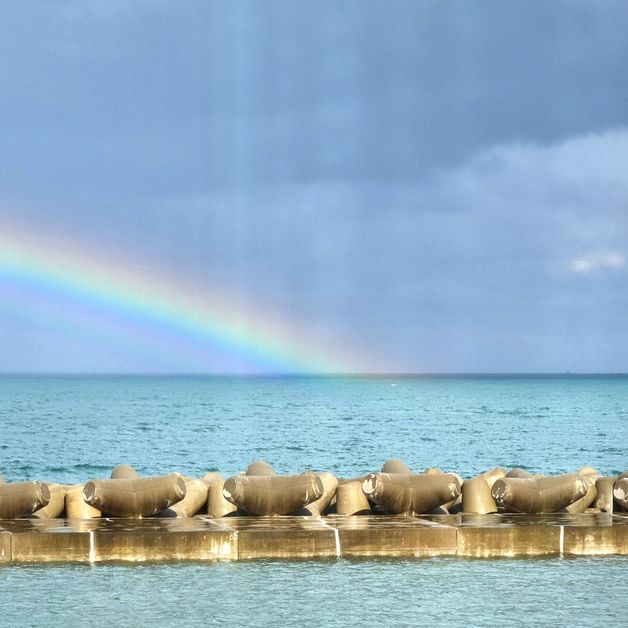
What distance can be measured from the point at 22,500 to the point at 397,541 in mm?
4672

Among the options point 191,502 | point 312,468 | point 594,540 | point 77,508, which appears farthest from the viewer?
point 312,468

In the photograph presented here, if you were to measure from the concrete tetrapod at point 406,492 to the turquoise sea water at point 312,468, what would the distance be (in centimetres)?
193

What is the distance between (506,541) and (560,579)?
1.42 metres

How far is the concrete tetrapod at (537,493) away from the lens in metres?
15.8

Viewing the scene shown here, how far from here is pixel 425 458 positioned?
214ft

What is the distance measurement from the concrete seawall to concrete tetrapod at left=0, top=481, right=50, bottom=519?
220 mm

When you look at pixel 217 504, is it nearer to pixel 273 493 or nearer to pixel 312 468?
pixel 273 493

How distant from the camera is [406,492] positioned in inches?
621

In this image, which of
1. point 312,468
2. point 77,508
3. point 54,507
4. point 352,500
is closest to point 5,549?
point 77,508

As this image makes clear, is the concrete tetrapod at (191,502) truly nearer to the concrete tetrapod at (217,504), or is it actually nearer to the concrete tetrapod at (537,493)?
the concrete tetrapod at (217,504)

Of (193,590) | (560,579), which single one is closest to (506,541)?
(560,579)

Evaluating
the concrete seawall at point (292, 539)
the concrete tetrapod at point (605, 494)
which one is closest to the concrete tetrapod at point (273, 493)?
the concrete seawall at point (292, 539)

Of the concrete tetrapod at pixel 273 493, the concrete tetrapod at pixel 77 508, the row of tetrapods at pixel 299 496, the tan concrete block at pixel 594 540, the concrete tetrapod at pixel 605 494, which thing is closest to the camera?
the tan concrete block at pixel 594 540

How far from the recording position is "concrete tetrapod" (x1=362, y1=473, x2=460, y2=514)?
1573 cm
